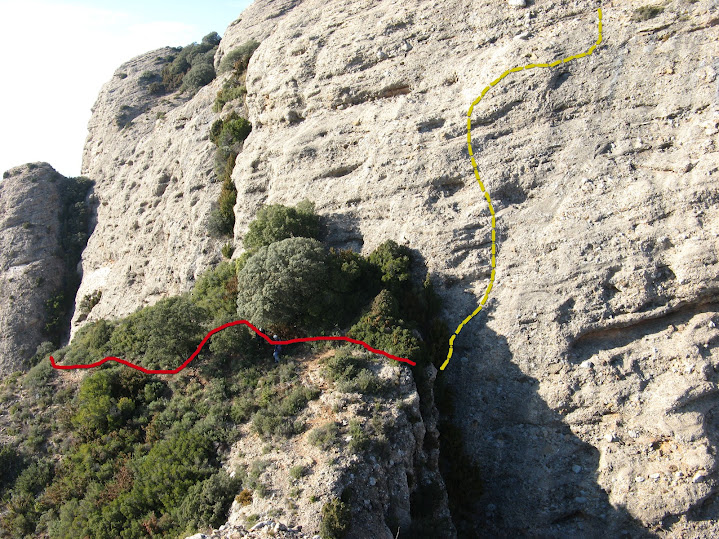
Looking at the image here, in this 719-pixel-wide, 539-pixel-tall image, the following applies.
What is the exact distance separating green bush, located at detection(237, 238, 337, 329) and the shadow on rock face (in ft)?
12.9

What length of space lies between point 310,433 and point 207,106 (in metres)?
20.3

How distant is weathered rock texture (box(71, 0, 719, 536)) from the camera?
12172 mm

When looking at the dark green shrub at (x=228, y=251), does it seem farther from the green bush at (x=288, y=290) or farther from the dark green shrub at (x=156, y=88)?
the dark green shrub at (x=156, y=88)

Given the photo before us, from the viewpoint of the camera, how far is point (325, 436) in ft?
36.7

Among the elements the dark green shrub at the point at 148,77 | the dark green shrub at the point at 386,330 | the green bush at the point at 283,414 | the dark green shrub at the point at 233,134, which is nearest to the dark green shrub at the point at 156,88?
the dark green shrub at the point at 148,77

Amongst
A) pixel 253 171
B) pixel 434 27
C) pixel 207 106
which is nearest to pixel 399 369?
pixel 253 171

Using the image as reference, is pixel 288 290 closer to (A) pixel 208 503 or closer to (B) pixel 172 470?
(B) pixel 172 470

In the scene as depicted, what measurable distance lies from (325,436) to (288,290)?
4.55 m

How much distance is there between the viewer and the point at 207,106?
88.0 feet

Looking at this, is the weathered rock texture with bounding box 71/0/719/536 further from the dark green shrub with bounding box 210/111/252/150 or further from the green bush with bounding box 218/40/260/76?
the green bush with bounding box 218/40/260/76

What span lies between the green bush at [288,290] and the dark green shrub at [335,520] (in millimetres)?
5576

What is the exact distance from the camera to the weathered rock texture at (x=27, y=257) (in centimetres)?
2575

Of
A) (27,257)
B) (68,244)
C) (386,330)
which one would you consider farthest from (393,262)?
(27,257)

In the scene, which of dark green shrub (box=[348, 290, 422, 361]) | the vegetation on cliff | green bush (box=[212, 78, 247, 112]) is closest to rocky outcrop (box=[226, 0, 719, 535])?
dark green shrub (box=[348, 290, 422, 361])
